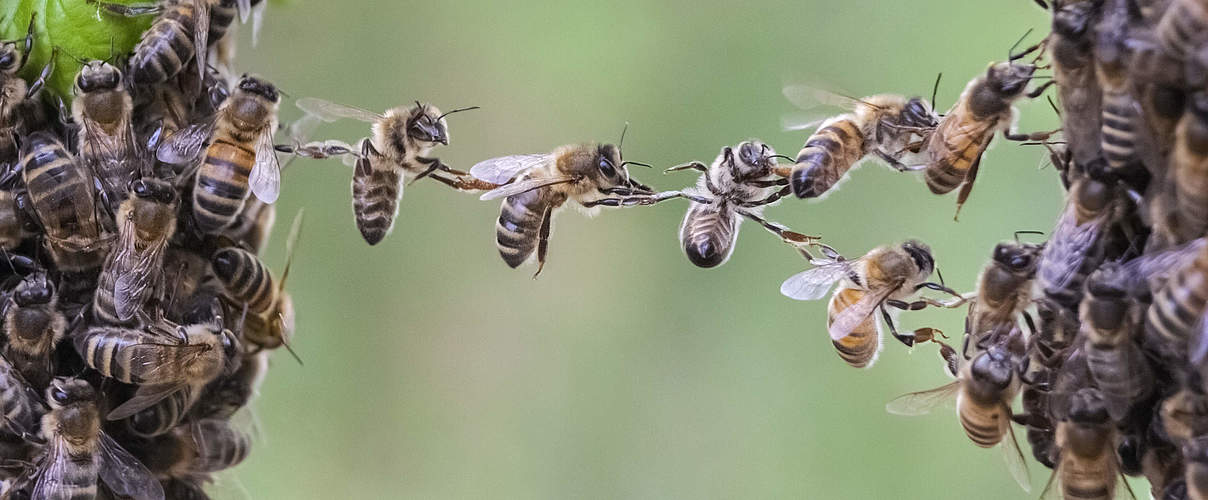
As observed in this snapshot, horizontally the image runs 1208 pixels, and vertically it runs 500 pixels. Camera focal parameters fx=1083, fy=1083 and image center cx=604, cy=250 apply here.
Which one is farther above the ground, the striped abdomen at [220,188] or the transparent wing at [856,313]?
the striped abdomen at [220,188]

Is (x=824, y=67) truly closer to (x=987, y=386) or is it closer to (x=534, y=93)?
(x=534, y=93)

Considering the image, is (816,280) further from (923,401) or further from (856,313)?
(923,401)

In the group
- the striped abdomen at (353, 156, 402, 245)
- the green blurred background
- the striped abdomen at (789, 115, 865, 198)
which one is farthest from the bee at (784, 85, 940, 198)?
the green blurred background

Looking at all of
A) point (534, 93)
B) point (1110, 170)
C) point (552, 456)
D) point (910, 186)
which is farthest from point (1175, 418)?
point (534, 93)

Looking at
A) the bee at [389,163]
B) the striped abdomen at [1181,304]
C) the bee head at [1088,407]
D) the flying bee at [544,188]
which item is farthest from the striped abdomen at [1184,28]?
the bee at [389,163]

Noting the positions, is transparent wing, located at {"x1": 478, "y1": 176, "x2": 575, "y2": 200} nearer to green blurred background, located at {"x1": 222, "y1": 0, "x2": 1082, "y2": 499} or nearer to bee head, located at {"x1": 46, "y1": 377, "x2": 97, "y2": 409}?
bee head, located at {"x1": 46, "y1": 377, "x2": 97, "y2": 409}

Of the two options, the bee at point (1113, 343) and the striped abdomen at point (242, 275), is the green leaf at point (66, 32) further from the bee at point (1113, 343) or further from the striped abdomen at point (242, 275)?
the bee at point (1113, 343)
